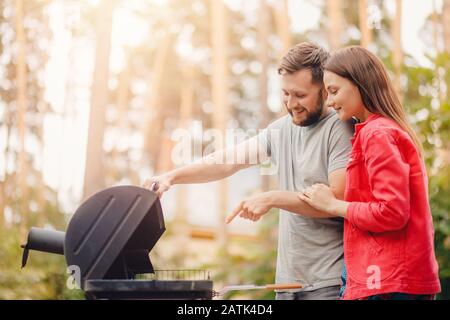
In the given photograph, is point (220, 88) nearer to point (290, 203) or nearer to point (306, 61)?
point (306, 61)

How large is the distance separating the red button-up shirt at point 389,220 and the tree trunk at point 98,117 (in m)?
4.50

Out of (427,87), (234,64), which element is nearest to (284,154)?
(427,87)

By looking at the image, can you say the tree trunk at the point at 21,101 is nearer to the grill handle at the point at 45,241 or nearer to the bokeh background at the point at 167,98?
the bokeh background at the point at 167,98

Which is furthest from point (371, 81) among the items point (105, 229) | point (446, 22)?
point (446, 22)

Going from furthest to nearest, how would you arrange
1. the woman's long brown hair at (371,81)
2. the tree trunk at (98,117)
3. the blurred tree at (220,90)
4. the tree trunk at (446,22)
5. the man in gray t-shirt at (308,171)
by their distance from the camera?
the blurred tree at (220,90) → the tree trunk at (446,22) → the tree trunk at (98,117) → the man in gray t-shirt at (308,171) → the woman's long brown hair at (371,81)

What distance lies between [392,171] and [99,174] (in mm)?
4797

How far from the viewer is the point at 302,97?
1817mm

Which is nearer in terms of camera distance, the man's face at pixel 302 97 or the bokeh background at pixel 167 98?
the man's face at pixel 302 97

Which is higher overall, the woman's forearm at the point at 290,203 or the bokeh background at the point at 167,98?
the bokeh background at the point at 167,98

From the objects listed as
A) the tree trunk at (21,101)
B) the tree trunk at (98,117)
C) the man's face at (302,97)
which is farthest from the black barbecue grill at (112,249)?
the tree trunk at (21,101)

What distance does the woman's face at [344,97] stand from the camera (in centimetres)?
164

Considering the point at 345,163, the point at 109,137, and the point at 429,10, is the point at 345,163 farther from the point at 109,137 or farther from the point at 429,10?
the point at 109,137

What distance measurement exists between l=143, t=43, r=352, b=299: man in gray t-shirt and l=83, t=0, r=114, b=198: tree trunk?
418 centimetres

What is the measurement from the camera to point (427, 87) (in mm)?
5867
